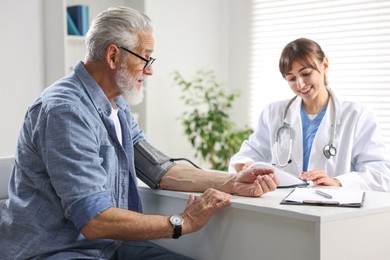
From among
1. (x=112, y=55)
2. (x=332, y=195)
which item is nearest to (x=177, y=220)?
(x=332, y=195)

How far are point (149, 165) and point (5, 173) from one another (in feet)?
1.73

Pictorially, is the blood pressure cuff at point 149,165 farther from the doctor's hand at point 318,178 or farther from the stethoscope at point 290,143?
the stethoscope at point 290,143

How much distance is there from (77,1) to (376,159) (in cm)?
259

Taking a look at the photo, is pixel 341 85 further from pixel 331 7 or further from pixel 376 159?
pixel 376 159

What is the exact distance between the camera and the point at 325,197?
6.42 feet

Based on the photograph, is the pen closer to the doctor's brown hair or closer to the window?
the doctor's brown hair

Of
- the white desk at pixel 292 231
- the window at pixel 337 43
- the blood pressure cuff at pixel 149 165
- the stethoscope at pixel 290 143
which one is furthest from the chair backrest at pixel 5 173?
the window at pixel 337 43

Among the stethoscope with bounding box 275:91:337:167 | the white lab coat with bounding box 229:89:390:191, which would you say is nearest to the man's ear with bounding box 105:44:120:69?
the white lab coat with bounding box 229:89:390:191

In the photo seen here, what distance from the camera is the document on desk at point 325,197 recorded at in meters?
1.86

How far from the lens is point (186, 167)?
7.77ft

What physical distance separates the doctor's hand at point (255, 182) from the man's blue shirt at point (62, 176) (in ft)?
1.39

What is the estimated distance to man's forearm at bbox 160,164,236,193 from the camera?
2199 millimetres

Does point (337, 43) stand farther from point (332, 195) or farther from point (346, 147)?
point (332, 195)

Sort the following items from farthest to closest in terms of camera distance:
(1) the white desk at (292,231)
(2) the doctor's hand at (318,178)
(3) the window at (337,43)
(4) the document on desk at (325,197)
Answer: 1. (3) the window at (337,43)
2. (2) the doctor's hand at (318,178)
3. (4) the document on desk at (325,197)
4. (1) the white desk at (292,231)
